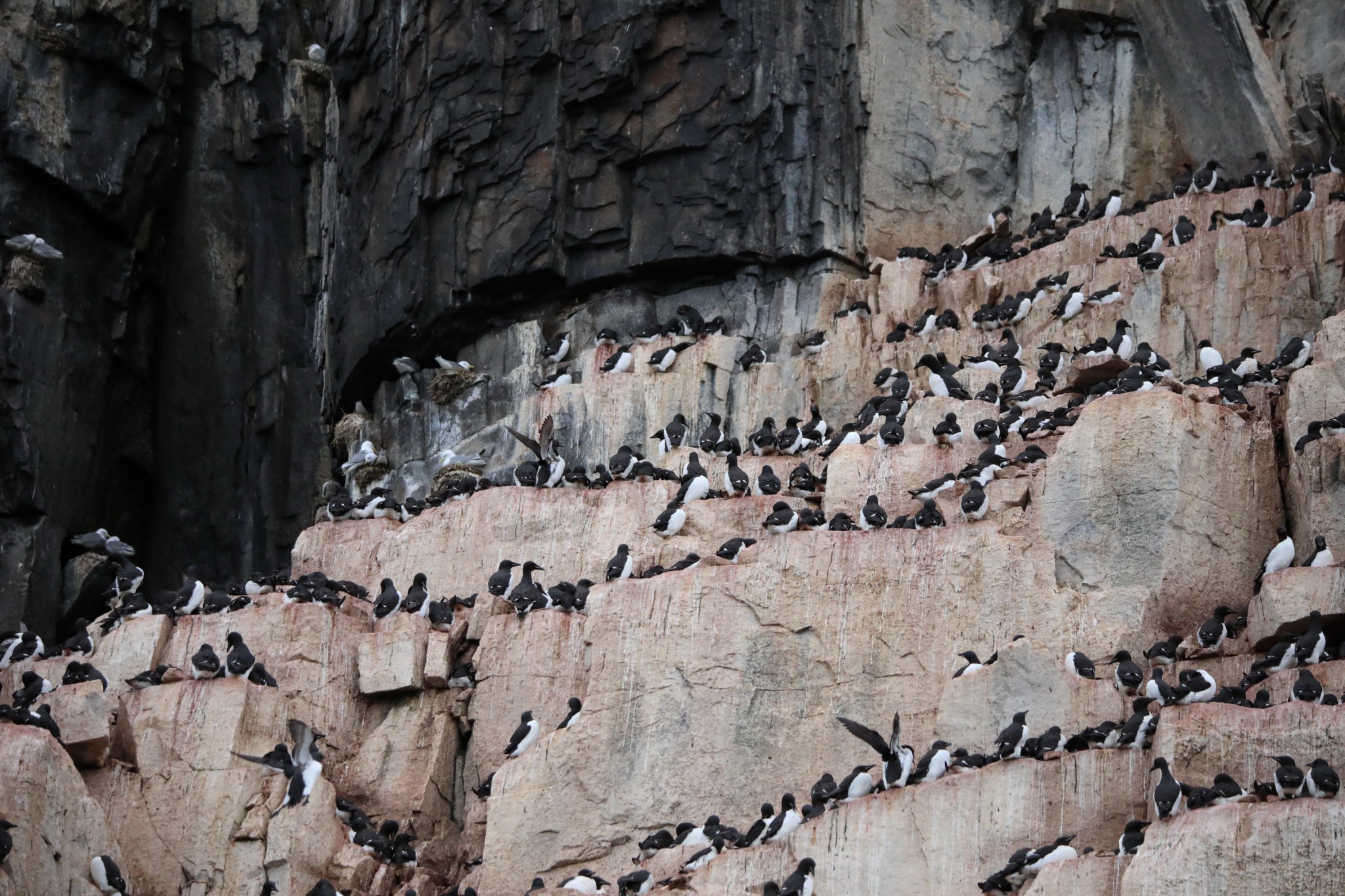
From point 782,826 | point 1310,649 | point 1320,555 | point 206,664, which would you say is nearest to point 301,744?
point 206,664

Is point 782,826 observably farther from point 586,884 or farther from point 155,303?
point 155,303

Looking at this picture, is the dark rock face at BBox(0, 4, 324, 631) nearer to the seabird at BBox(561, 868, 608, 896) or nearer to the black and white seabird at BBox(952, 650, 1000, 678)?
the seabird at BBox(561, 868, 608, 896)

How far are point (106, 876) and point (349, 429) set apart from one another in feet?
46.0

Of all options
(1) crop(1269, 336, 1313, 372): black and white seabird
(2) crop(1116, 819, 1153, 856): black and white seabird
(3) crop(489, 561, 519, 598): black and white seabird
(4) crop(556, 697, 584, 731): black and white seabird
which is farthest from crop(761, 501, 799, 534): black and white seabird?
(1) crop(1269, 336, 1313, 372): black and white seabird

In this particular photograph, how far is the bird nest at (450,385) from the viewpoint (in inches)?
1447

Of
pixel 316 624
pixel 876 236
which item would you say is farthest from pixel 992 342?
pixel 316 624

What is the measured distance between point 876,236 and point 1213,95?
20.0 ft

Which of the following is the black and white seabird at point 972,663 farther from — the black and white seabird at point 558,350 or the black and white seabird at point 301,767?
the black and white seabird at point 558,350

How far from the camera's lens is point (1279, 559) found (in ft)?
84.4

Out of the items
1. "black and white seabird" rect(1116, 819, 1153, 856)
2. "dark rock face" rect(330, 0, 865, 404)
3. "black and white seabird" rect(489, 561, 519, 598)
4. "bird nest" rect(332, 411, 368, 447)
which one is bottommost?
"black and white seabird" rect(1116, 819, 1153, 856)

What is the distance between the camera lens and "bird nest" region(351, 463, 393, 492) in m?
36.7

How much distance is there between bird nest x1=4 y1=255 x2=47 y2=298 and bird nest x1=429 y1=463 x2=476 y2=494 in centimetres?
824

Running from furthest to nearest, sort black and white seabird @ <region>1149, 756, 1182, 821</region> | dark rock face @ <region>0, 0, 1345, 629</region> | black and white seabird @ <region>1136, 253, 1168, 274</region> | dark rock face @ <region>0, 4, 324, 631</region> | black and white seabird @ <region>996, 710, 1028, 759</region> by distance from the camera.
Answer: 1. dark rock face @ <region>0, 4, 324, 631</region>
2. dark rock face @ <region>0, 0, 1345, 629</region>
3. black and white seabird @ <region>1136, 253, 1168, 274</region>
4. black and white seabird @ <region>996, 710, 1028, 759</region>
5. black and white seabird @ <region>1149, 756, 1182, 821</region>

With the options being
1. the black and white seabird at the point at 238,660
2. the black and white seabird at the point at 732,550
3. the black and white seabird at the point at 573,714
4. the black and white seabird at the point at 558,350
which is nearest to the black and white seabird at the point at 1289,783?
the black and white seabird at the point at 732,550
